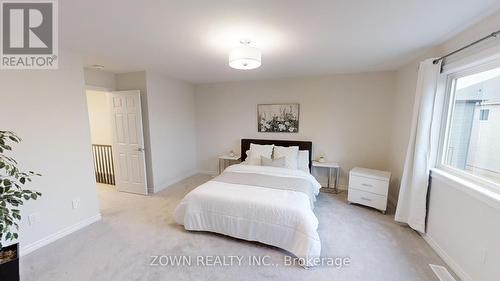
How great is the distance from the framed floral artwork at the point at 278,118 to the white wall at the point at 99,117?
11.3ft

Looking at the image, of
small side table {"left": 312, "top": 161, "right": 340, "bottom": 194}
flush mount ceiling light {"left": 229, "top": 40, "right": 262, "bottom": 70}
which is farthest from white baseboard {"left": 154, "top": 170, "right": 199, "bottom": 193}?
flush mount ceiling light {"left": 229, "top": 40, "right": 262, "bottom": 70}

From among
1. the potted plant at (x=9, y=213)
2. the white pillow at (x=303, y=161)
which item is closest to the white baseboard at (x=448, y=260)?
the white pillow at (x=303, y=161)

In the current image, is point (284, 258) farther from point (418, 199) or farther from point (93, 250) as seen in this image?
point (93, 250)

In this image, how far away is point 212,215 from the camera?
8.21ft

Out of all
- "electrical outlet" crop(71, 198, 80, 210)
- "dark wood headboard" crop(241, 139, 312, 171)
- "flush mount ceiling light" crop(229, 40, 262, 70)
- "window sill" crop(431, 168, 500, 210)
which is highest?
"flush mount ceiling light" crop(229, 40, 262, 70)

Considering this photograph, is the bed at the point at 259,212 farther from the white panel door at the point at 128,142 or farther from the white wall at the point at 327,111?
the white panel door at the point at 128,142

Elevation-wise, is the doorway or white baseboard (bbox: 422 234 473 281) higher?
the doorway

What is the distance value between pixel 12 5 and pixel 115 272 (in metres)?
2.44

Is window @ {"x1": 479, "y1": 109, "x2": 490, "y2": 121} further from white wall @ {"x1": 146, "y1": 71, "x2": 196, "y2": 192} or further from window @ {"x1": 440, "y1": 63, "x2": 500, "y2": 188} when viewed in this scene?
white wall @ {"x1": 146, "y1": 71, "x2": 196, "y2": 192}

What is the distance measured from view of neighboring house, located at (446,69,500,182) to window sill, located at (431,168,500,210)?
0.13m

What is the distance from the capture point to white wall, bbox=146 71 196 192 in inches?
154

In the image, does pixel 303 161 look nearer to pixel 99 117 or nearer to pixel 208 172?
pixel 208 172

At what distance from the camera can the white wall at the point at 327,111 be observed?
379cm

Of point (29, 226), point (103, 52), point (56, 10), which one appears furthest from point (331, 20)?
point (29, 226)
